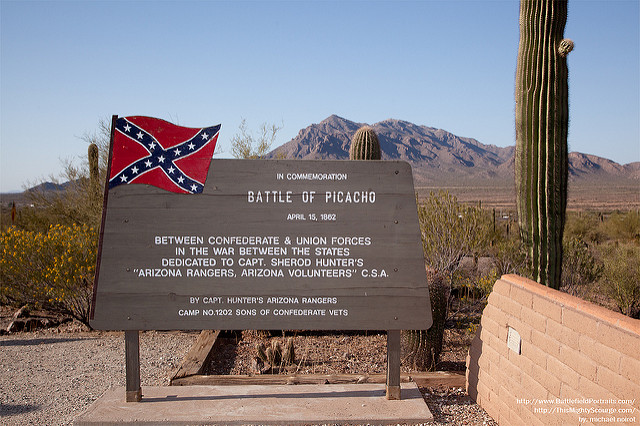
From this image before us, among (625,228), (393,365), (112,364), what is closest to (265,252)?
(393,365)

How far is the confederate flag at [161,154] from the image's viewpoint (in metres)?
4.27

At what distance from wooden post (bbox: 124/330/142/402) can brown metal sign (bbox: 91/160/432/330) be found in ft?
0.51

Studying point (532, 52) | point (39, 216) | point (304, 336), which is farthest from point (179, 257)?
point (39, 216)

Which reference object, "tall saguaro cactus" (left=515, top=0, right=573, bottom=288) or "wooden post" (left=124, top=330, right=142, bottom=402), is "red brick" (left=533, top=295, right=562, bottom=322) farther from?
"wooden post" (left=124, top=330, right=142, bottom=402)

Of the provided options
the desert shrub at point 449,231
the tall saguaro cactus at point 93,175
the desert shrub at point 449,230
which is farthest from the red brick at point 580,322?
the tall saguaro cactus at point 93,175

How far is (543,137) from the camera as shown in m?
5.83

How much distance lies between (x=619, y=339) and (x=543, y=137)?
3.38 metres

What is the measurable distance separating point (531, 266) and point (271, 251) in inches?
127

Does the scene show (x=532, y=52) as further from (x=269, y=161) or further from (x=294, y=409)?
(x=294, y=409)

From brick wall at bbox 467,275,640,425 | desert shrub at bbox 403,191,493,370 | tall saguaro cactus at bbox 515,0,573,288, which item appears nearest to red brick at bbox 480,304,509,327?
brick wall at bbox 467,275,640,425

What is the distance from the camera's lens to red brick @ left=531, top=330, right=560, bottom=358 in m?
3.52

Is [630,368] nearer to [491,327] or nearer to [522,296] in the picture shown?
[522,296]

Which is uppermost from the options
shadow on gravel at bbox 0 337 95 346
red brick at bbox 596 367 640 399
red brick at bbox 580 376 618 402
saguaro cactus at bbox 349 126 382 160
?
saguaro cactus at bbox 349 126 382 160

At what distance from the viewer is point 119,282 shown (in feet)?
13.8
